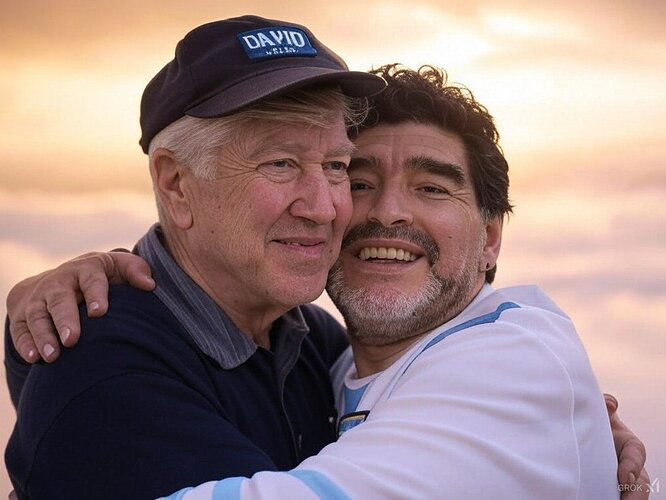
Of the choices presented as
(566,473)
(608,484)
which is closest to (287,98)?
(566,473)

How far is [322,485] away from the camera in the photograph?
2.47 metres

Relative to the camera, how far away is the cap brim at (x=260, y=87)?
3021 millimetres

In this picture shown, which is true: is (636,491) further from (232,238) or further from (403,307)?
(232,238)

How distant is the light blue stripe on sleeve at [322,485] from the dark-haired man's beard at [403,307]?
3.97 ft

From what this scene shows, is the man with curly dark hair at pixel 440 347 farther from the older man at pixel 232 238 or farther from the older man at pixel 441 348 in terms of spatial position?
the older man at pixel 232 238

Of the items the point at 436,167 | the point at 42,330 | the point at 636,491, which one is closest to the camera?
the point at 42,330

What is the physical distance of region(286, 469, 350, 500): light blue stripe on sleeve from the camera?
2.45 m

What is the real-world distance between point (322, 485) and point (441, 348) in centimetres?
72

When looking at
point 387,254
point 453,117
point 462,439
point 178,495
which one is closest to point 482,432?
point 462,439

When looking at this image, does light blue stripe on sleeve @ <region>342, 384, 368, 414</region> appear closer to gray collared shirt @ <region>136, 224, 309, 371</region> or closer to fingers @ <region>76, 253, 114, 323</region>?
gray collared shirt @ <region>136, 224, 309, 371</region>

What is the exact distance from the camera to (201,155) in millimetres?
3219

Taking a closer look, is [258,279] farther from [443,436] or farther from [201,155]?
[443,436]

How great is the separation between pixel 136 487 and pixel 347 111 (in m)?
1.57

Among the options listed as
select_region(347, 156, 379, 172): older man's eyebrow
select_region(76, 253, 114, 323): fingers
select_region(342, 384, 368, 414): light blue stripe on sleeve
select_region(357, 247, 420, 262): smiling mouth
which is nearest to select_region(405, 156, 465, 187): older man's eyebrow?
select_region(347, 156, 379, 172): older man's eyebrow
